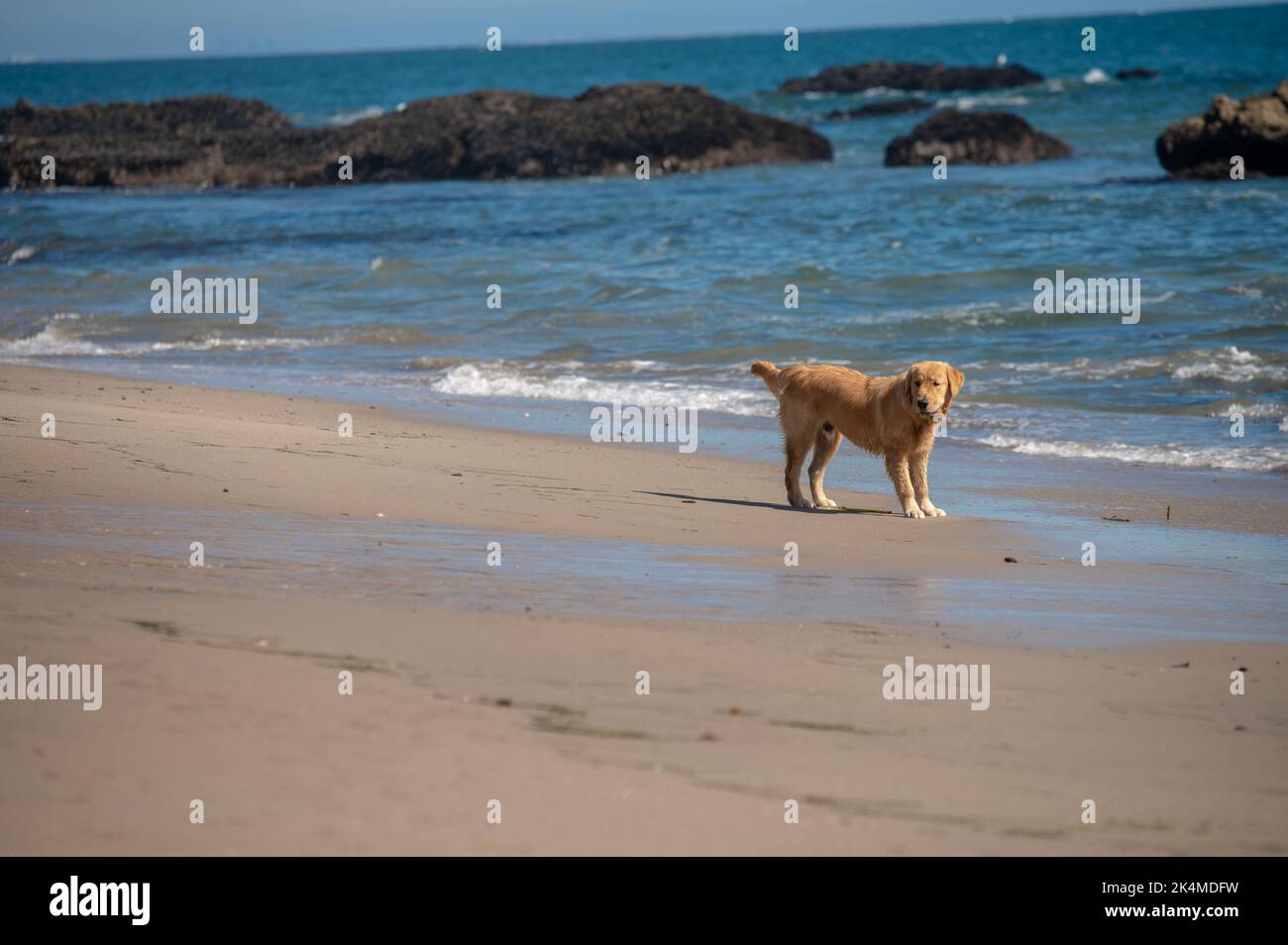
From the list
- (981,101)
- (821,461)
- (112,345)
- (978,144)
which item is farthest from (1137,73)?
(821,461)

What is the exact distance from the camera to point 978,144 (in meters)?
35.0

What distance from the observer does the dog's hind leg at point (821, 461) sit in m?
8.66

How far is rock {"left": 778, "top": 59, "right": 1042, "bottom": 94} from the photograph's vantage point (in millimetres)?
66938

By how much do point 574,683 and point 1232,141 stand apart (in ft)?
86.4

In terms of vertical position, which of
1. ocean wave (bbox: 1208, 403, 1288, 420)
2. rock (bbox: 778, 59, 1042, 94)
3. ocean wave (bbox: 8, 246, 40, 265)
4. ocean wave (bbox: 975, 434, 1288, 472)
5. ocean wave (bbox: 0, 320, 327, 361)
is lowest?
ocean wave (bbox: 975, 434, 1288, 472)

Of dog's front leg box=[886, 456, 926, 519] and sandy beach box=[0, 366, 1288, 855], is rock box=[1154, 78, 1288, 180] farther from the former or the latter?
sandy beach box=[0, 366, 1288, 855]

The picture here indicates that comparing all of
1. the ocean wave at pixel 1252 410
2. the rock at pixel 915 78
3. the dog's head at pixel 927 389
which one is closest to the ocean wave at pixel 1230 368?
the ocean wave at pixel 1252 410

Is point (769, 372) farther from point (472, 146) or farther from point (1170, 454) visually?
point (472, 146)

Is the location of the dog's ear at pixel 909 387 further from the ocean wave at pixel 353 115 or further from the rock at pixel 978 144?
the ocean wave at pixel 353 115

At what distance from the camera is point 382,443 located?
9.52 meters

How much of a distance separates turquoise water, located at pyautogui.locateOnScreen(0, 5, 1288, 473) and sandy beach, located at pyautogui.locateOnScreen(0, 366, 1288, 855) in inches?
187

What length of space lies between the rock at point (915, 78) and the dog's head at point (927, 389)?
204 feet

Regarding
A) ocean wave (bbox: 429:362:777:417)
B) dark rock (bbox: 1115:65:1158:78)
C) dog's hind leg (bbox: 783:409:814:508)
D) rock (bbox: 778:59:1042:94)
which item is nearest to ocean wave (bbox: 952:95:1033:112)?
rock (bbox: 778:59:1042:94)
